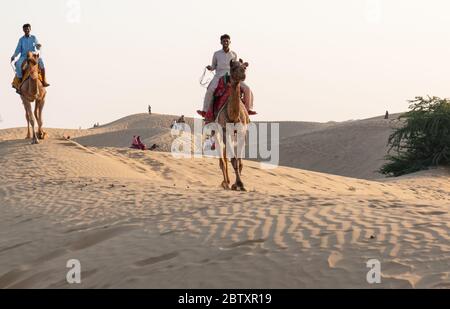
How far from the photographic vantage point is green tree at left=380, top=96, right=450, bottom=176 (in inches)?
1058

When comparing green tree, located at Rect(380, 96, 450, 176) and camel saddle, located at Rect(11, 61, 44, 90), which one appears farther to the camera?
green tree, located at Rect(380, 96, 450, 176)

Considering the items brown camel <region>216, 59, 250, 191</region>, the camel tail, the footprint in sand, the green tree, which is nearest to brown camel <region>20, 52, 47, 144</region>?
brown camel <region>216, 59, 250, 191</region>

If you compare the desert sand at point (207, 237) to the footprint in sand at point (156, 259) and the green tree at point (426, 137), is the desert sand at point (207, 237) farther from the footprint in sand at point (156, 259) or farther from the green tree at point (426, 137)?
the green tree at point (426, 137)

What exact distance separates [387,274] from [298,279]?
2.56 ft

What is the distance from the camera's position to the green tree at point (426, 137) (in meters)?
26.9

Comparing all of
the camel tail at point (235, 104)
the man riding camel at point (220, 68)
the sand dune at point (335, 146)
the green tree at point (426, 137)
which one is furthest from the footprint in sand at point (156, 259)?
the sand dune at point (335, 146)

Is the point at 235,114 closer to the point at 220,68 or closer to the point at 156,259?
the point at 220,68

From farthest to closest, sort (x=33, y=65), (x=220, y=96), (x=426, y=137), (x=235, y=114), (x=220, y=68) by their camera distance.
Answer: (x=426, y=137)
(x=33, y=65)
(x=220, y=68)
(x=220, y=96)
(x=235, y=114)

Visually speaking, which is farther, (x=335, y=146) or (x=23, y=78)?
(x=335, y=146)

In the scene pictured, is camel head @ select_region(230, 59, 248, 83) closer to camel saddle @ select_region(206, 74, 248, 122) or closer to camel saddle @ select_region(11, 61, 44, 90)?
camel saddle @ select_region(206, 74, 248, 122)

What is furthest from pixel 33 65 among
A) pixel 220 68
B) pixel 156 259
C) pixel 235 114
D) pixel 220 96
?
pixel 156 259

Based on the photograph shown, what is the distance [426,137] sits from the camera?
27.4m
